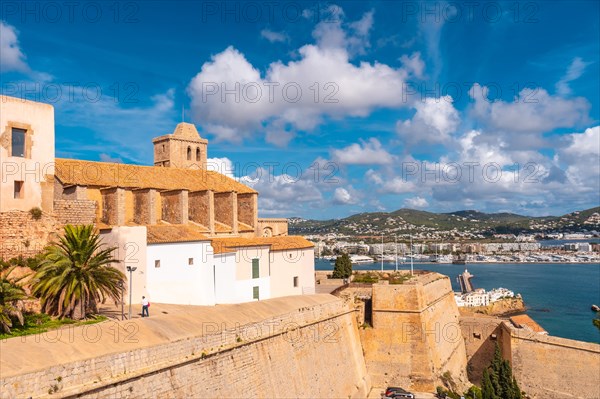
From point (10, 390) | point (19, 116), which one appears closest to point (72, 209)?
point (19, 116)

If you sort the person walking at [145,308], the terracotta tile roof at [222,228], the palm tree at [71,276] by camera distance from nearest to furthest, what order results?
the palm tree at [71,276] → the person walking at [145,308] → the terracotta tile roof at [222,228]

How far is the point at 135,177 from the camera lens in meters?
24.9


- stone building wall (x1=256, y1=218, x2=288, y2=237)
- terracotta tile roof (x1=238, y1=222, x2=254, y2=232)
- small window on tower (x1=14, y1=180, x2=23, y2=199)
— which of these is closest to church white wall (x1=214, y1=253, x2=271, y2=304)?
terracotta tile roof (x1=238, y1=222, x2=254, y2=232)

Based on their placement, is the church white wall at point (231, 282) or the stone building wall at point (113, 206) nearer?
the church white wall at point (231, 282)

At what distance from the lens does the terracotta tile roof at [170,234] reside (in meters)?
18.6

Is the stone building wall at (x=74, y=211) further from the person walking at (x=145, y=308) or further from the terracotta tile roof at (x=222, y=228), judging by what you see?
the terracotta tile roof at (x=222, y=228)

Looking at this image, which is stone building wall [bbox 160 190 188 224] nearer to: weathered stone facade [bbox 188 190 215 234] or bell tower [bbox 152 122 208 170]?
weathered stone facade [bbox 188 190 215 234]

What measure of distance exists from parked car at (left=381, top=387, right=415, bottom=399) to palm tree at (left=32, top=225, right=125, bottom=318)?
13.1 metres

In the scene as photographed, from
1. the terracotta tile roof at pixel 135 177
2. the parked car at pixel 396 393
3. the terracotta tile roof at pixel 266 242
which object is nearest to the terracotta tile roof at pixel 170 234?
the terracotta tile roof at pixel 266 242

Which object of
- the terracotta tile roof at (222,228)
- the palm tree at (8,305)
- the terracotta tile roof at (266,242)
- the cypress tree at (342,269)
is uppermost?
the terracotta tile roof at (222,228)

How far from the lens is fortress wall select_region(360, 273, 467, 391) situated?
75.7ft

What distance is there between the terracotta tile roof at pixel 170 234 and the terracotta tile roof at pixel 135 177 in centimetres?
417

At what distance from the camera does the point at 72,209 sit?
1722 centimetres

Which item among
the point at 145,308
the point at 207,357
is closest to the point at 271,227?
the point at 145,308
